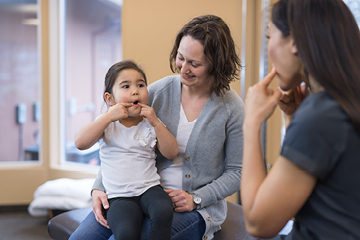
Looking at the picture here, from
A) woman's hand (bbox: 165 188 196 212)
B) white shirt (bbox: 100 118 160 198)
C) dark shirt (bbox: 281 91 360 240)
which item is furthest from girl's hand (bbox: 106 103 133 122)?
dark shirt (bbox: 281 91 360 240)

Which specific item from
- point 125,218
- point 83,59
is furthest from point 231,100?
point 83,59

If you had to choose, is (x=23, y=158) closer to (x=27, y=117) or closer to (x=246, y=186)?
(x=27, y=117)

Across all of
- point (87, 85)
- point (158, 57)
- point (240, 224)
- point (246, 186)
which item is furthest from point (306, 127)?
point (87, 85)

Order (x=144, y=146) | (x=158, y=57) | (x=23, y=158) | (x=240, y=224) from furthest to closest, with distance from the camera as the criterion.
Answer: (x=23, y=158) < (x=158, y=57) < (x=240, y=224) < (x=144, y=146)

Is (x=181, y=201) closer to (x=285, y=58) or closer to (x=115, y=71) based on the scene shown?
(x=115, y=71)

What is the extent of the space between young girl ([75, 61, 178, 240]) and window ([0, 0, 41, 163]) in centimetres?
222

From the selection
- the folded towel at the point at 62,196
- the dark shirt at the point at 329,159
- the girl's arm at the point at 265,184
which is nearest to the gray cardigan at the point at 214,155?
the girl's arm at the point at 265,184

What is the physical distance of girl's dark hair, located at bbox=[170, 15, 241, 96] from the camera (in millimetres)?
1439

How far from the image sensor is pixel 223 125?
4.86ft

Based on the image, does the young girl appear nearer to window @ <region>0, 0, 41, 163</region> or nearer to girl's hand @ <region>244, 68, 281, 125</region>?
girl's hand @ <region>244, 68, 281, 125</region>

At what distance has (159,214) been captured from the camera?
4.02 feet

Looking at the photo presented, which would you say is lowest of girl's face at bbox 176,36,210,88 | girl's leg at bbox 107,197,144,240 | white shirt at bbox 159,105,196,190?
girl's leg at bbox 107,197,144,240

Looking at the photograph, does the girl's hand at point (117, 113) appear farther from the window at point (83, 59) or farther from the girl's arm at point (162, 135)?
the window at point (83, 59)

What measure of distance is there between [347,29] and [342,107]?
21 centimetres
